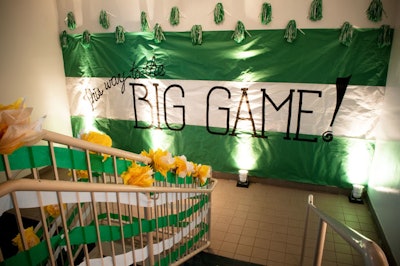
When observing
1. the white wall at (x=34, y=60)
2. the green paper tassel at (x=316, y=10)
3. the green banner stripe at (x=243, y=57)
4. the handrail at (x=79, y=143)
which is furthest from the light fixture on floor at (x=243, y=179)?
the white wall at (x=34, y=60)

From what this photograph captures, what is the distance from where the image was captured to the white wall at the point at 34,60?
178 inches

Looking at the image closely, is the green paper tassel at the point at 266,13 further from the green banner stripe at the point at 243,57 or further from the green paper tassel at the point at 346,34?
the green paper tassel at the point at 346,34

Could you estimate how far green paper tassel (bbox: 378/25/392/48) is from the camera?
3.73 meters

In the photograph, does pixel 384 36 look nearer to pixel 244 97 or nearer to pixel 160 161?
pixel 244 97

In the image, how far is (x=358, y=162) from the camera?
434 centimetres

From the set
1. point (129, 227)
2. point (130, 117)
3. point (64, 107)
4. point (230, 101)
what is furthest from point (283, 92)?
point (64, 107)

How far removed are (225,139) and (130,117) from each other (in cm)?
202

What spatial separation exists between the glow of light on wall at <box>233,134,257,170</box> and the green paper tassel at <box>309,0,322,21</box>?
84.4 inches

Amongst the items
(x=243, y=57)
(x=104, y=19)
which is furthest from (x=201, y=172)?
(x=104, y=19)

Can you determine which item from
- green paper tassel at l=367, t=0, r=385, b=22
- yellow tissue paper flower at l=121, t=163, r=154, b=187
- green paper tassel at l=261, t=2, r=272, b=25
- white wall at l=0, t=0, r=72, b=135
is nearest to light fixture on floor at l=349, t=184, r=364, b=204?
green paper tassel at l=367, t=0, r=385, b=22

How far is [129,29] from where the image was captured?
504 cm

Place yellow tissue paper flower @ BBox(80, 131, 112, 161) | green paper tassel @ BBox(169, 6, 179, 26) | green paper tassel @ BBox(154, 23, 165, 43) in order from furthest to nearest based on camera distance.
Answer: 1. green paper tassel @ BBox(154, 23, 165, 43)
2. green paper tassel @ BBox(169, 6, 179, 26)
3. yellow tissue paper flower @ BBox(80, 131, 112, 161)

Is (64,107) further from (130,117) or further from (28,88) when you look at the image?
(130,117)

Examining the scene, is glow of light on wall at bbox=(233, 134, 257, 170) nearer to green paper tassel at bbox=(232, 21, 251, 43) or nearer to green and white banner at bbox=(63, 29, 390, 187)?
green and white banner at bbox=(63, 29, 390, 187)
